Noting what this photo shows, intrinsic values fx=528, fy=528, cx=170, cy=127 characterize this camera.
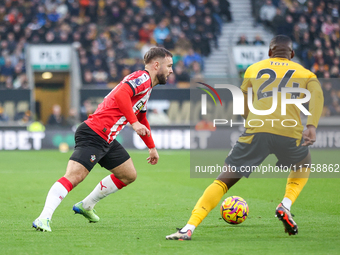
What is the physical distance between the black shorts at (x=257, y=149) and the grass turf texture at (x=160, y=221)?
0.74 meters

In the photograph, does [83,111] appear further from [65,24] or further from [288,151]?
[288,151]

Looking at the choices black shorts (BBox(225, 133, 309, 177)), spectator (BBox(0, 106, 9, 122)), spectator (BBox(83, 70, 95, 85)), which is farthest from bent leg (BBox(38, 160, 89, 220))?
spectator (BBox(83, 70, 95, 85))

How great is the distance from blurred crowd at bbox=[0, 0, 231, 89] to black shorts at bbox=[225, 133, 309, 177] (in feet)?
55.7

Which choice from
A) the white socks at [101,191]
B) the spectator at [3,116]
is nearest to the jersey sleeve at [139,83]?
the white socks at [101,191]

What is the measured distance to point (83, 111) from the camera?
810 inches

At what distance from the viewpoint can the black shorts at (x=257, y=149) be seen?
198 inches

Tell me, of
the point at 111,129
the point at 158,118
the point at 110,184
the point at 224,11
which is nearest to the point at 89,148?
the point at 111,129

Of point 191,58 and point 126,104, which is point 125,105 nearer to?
point 126,104

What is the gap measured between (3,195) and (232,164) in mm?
5162

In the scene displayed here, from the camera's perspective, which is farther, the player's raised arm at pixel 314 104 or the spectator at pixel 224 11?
the spectator at pixel 224 11

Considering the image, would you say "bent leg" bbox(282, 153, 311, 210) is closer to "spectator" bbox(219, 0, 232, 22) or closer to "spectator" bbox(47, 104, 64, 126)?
"spectator" bbox(47, 104, 64, 126)

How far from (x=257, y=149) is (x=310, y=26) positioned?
22138 mm

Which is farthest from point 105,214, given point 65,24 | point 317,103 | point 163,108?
point 65,24

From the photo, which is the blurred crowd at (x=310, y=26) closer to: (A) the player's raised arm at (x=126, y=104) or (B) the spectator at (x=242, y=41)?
(B) the spectator at (x=242, y=41)
